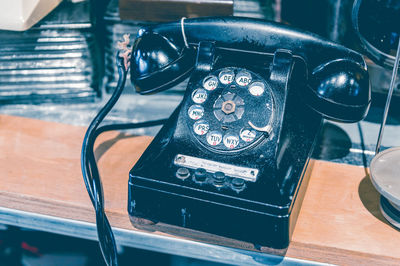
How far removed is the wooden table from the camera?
23.7 inches

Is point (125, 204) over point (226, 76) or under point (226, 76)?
under

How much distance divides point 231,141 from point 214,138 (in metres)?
0.02

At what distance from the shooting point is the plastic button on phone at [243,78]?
682 mm

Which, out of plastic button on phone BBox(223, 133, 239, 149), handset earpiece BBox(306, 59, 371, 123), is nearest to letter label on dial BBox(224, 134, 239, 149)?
plastic button on phone BBox(223, 133, 239, 149)

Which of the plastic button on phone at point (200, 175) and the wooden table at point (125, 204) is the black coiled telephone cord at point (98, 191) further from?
the plastic button on phone at point (200, 175)

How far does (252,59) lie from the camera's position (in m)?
0.72

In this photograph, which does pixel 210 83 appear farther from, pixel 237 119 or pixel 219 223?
pixel 219 223

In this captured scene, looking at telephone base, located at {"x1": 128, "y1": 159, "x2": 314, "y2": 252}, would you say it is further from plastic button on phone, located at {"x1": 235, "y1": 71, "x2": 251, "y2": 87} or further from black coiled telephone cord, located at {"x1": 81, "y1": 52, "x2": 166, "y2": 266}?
plastic button on phone, located at {"x1": 235, "y1": 71, "x2": 251, "y2": 87}

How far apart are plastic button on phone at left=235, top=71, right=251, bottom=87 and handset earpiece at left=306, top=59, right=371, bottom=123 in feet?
0.31

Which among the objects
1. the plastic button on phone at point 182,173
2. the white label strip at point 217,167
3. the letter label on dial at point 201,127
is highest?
the letter label on dial at point 201,127

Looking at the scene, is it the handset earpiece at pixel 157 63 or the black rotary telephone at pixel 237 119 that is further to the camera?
the handset earpiece at pixel 157 63

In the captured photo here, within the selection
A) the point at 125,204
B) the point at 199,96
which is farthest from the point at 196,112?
the point at 125,204

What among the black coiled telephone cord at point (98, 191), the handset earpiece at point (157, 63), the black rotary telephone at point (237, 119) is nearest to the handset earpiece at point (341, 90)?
the black rotary telephone at point (237, 119)

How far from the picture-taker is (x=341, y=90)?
0.65 meters
